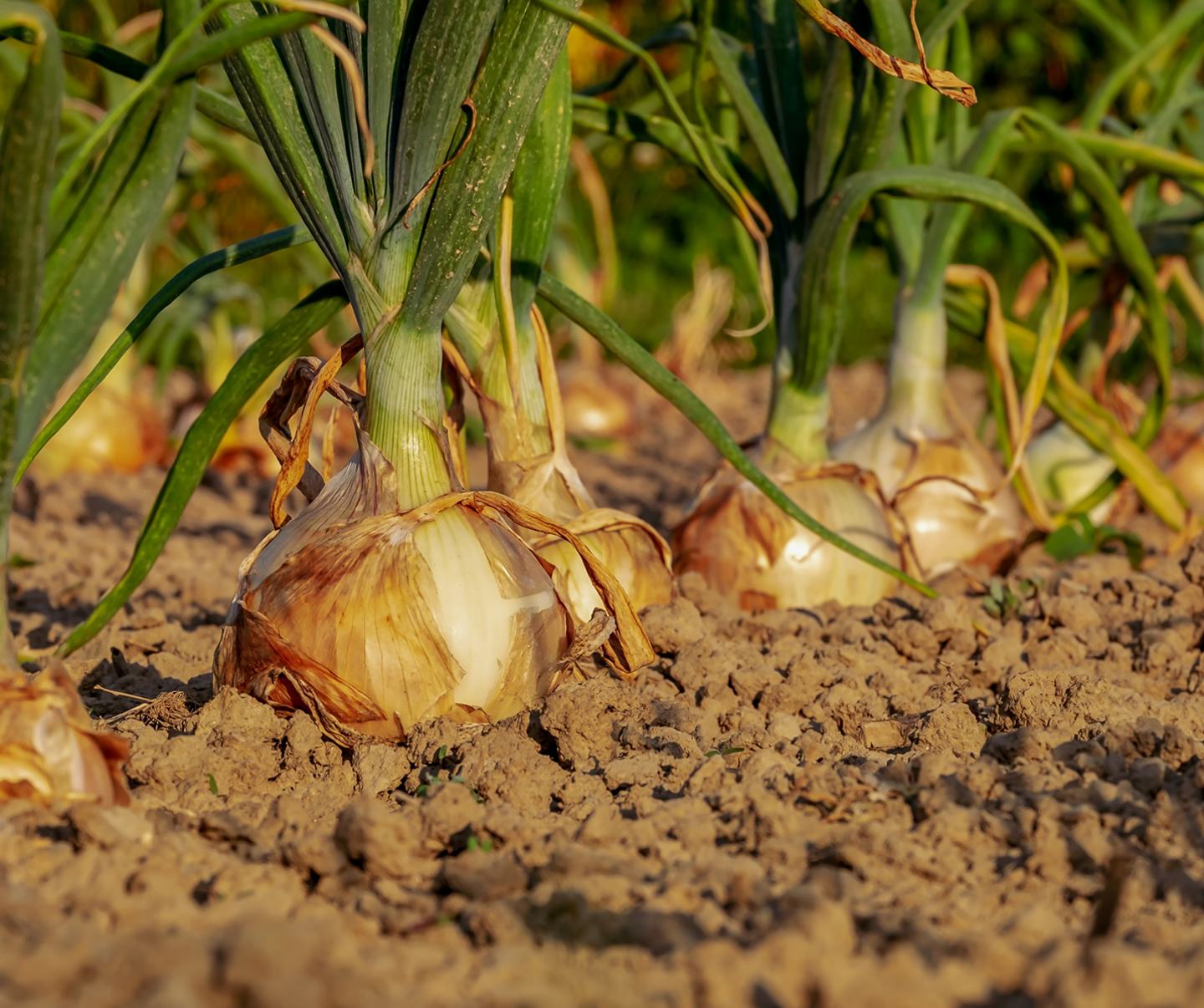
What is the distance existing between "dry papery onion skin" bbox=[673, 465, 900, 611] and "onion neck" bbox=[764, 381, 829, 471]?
0.10ft

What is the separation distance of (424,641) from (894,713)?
0.49m

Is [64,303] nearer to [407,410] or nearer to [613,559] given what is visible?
[407,410]

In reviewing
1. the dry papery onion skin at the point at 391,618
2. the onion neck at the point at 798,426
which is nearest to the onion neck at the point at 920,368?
the onion neck at the point at 798,426

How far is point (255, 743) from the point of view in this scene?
1239 mm

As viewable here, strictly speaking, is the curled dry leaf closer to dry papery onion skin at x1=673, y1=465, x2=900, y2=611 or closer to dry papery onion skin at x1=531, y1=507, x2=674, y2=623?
dry papery onion skin at x1=531, y1=507, x2=674, y2=623

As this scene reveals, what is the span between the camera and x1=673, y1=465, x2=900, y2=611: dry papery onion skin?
181cm

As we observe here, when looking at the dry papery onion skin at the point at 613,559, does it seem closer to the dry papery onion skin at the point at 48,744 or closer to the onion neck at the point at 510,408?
the onion neck at the point at 510,408

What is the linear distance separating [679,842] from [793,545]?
82 centimetres

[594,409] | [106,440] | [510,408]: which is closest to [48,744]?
[510,408]

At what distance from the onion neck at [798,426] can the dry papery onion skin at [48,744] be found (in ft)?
3.52

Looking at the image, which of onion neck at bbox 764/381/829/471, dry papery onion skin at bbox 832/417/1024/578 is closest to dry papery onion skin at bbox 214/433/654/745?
Result: onion neck at bbox 764/381/829/471

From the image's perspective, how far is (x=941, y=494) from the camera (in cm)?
199

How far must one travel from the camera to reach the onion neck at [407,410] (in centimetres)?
131

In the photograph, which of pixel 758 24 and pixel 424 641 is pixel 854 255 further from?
pixel 424 641
